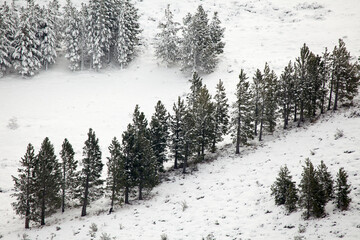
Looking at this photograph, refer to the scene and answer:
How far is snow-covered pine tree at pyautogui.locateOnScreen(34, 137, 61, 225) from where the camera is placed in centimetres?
2725

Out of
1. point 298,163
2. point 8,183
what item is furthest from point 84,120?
point 298,163

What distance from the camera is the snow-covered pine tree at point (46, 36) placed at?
195ft

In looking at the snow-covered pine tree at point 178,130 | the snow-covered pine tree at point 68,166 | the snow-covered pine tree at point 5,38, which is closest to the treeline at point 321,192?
the snow-covered pine tree at point 178,130

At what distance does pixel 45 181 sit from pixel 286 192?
78.4 ft

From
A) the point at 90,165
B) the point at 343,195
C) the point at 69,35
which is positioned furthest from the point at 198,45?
the point at 343,195

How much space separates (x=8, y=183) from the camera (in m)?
33.4

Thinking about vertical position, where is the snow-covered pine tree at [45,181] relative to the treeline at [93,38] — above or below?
below

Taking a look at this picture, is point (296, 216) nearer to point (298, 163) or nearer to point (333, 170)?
point (333, 170)

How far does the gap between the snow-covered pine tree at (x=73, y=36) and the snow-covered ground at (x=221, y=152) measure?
3.41 m

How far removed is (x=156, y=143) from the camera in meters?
33.0

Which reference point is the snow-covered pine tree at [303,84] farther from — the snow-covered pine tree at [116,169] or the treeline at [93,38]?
the snow-covered pine tree at [116,169]

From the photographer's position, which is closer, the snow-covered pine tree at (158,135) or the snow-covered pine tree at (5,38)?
the snow-covered pine tree at (158,135)

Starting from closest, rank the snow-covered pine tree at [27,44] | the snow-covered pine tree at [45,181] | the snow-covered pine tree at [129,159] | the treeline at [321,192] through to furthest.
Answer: the treeline at [321,192]
the snow-covered pine tree at [45,181]
the snow-covered pine tree at [129,159]
the snow-covered pine tree at [27,44]

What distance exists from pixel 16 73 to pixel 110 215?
4940cm
